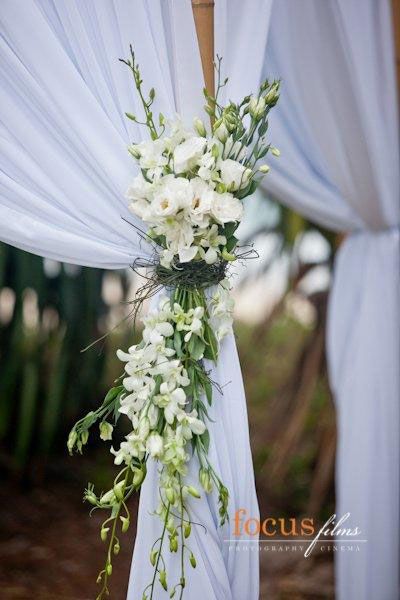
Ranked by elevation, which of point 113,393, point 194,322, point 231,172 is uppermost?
point 231,172

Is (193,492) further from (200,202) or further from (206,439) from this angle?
(200,202)

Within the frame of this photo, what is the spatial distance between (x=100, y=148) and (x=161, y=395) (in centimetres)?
48

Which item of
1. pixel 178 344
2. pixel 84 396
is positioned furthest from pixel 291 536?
pixel 178 344

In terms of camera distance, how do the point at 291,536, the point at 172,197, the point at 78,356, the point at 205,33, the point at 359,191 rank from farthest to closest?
the point at 291,536
the point at 78,356
the point at 359,191
the point at 205,33
the point at 172,197

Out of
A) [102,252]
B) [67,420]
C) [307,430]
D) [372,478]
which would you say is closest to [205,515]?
[102,252]

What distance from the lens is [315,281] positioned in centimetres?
327

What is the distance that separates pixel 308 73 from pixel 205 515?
1.31 m

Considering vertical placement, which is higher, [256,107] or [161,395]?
[256,107]

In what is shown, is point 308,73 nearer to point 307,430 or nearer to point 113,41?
point 113,41

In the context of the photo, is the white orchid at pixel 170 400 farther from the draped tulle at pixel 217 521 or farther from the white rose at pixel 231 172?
the white rose at pixel 231 172

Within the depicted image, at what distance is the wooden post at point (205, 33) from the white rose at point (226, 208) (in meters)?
0.28

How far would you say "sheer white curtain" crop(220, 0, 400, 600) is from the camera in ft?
6.13

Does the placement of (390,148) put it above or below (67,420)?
above

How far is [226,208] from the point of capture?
1142 mm
